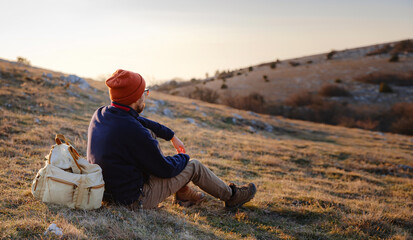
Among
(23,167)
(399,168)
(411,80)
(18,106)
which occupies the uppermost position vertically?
(411,80)

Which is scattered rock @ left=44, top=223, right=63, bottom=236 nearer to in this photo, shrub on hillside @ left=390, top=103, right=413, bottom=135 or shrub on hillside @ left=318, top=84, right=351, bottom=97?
shrub on hillside @ left=390, top=103, right=413, bottom=135

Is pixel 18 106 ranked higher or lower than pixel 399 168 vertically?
higher

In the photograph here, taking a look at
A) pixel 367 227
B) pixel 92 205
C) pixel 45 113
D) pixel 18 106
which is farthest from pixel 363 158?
pixel 18 106

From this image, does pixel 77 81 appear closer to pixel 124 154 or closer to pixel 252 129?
pixel 252 129

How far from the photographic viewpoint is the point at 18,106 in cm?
984

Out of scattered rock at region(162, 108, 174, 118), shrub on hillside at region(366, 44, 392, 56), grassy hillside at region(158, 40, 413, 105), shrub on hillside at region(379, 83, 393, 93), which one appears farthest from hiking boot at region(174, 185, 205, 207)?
shrub on hillside at region(366, 44, 392, 56)

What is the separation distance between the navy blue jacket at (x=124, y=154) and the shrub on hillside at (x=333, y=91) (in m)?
28.3

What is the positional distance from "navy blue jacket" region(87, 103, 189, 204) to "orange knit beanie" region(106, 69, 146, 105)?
113 mm

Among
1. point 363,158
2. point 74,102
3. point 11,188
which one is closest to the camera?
point 11,188

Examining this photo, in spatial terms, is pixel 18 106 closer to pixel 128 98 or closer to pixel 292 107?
pixel 128 98

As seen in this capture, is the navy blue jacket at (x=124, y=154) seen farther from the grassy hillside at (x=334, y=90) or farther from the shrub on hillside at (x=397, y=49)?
the shrub on hillside at (x=397, y=49)

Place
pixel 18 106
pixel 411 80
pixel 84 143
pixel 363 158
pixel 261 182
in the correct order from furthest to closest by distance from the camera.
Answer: pixel 411 80
pixel 363 158
pixel 18 106
pixel 84 143
pixel 261 182

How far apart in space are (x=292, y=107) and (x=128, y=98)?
24.3 metres

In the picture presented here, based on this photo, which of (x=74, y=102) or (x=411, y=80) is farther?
(x=411, y=80)
